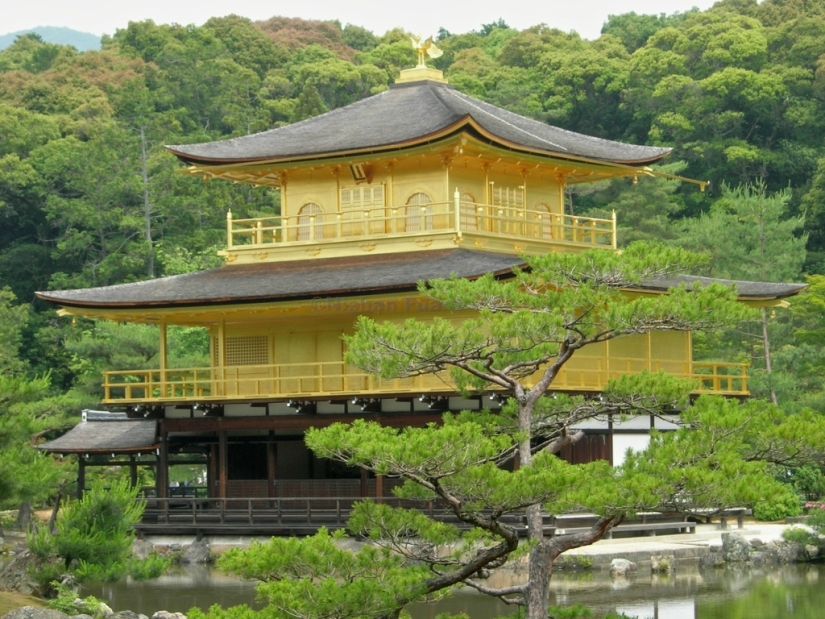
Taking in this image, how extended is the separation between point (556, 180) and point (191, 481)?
627 inches

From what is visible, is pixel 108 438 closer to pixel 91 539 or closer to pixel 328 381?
pixel 328 381

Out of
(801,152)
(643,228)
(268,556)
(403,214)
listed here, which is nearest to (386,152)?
(403,214)

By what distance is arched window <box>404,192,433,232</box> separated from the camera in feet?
105

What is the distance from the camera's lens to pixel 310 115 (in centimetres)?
5866

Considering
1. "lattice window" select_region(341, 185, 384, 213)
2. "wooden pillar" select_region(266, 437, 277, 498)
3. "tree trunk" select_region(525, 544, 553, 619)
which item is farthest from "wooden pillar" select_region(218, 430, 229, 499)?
"tree trunk" select_region(525, 544, 553, 619)

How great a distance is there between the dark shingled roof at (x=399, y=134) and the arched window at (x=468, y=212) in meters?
1.49

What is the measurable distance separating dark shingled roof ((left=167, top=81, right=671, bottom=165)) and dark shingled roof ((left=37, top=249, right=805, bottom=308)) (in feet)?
7.40

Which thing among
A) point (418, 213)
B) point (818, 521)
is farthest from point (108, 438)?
point (818, 521)

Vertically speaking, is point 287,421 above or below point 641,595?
above

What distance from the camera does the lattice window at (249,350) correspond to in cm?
3281

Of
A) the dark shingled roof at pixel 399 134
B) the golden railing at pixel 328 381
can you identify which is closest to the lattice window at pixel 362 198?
the dark shingled roof at pixel 399 134

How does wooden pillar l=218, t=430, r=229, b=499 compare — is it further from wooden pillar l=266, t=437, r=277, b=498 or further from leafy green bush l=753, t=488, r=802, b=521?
leafy green bush l=753, t=488, r=802, b=521

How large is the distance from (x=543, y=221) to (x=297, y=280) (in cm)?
604

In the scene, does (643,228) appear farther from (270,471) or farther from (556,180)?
(270,471)
